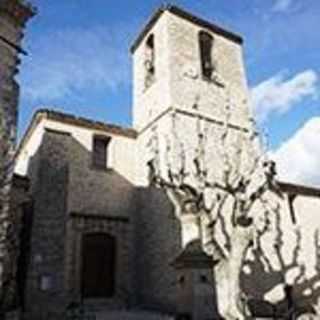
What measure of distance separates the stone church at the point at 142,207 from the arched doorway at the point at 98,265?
0.03 metres

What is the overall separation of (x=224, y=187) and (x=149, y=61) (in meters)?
7.33

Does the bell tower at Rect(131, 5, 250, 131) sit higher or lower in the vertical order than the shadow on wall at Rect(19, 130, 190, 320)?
higher

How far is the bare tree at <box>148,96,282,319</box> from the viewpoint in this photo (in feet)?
38.2

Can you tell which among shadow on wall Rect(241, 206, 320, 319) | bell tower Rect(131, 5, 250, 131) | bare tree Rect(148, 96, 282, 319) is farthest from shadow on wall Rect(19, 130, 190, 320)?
bell tower Rect(131, 5, 250, 131)

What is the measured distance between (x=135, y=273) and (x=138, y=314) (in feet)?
8.44

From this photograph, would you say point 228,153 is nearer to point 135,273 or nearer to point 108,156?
point 108,156

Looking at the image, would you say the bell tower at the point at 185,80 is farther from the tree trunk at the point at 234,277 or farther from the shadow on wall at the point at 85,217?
the tree trunk at the point at 234,277

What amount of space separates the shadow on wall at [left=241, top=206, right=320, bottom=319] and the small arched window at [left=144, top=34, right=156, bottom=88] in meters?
7.62

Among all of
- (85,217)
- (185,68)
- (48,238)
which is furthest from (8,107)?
(185,68)

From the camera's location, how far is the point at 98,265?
15.0m

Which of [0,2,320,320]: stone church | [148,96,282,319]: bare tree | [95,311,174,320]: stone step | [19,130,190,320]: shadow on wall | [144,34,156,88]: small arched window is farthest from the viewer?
[144,34,156,88]: small arched window

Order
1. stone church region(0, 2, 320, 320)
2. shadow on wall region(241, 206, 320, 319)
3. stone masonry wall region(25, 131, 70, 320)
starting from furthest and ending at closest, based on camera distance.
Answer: shadow on wall region(241, 206, 320, 319) < stone church region(0, 2, 320, 320) < stone masonry wall region(25, 131, 70, 320)

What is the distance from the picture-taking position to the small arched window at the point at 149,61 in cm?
1841

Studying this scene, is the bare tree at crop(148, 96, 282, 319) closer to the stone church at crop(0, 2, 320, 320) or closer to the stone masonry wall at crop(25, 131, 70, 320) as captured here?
the stone church at crop(0, 2, 320, 320)
